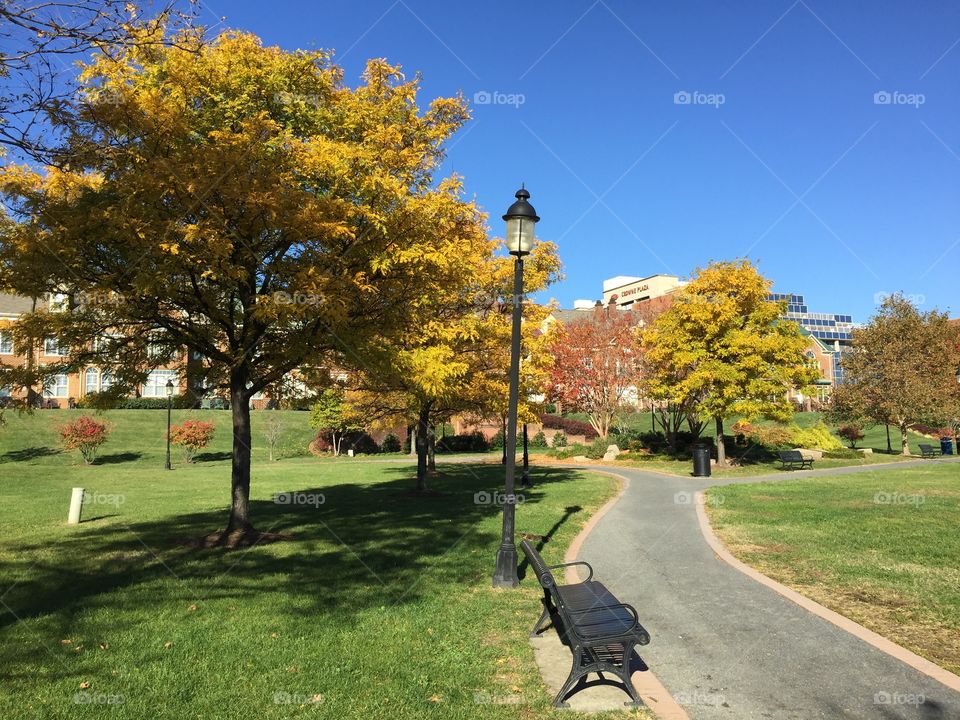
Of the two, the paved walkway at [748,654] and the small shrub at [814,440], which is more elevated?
the small shrub at [814,440]

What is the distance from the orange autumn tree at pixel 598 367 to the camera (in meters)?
35.7

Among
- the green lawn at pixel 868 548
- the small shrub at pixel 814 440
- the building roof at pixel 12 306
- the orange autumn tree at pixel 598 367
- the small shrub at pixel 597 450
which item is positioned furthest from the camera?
the building roof at pixel 12 306

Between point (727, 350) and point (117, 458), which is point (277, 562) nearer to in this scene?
point (727, 350)

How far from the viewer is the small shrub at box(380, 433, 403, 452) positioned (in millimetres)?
40475

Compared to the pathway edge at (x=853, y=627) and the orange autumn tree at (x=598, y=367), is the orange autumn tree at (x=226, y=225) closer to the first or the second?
the pathway edge at (x=853, y=627)

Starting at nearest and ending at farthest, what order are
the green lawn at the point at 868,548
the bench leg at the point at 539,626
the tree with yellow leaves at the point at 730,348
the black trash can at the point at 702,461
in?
the bench leg at the point at 539,626
the green lawn at the point at 868,548
the black trash can at the point at 702,461
the tree with yellow leaves at the point at 730,348

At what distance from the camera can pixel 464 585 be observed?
8070 mm

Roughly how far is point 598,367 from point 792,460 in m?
12.3

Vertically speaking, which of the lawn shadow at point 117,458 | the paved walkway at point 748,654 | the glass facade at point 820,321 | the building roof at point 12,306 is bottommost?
the lawn shadow at point 117,458

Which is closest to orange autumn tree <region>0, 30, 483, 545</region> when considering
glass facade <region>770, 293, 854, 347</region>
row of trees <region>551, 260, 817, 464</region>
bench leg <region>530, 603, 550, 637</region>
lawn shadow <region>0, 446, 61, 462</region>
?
bench leg <region>530, 603, 550, 637</region>

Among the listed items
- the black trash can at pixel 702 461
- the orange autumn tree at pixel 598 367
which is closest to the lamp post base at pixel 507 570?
the black trash can at pixel 702 461

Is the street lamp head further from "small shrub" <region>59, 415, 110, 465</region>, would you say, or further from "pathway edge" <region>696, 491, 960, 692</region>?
"small shrub" <region>59, 415, 110, 465</region>

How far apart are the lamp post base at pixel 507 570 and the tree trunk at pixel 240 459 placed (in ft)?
17.9

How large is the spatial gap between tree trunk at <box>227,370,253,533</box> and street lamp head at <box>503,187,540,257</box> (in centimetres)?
597
